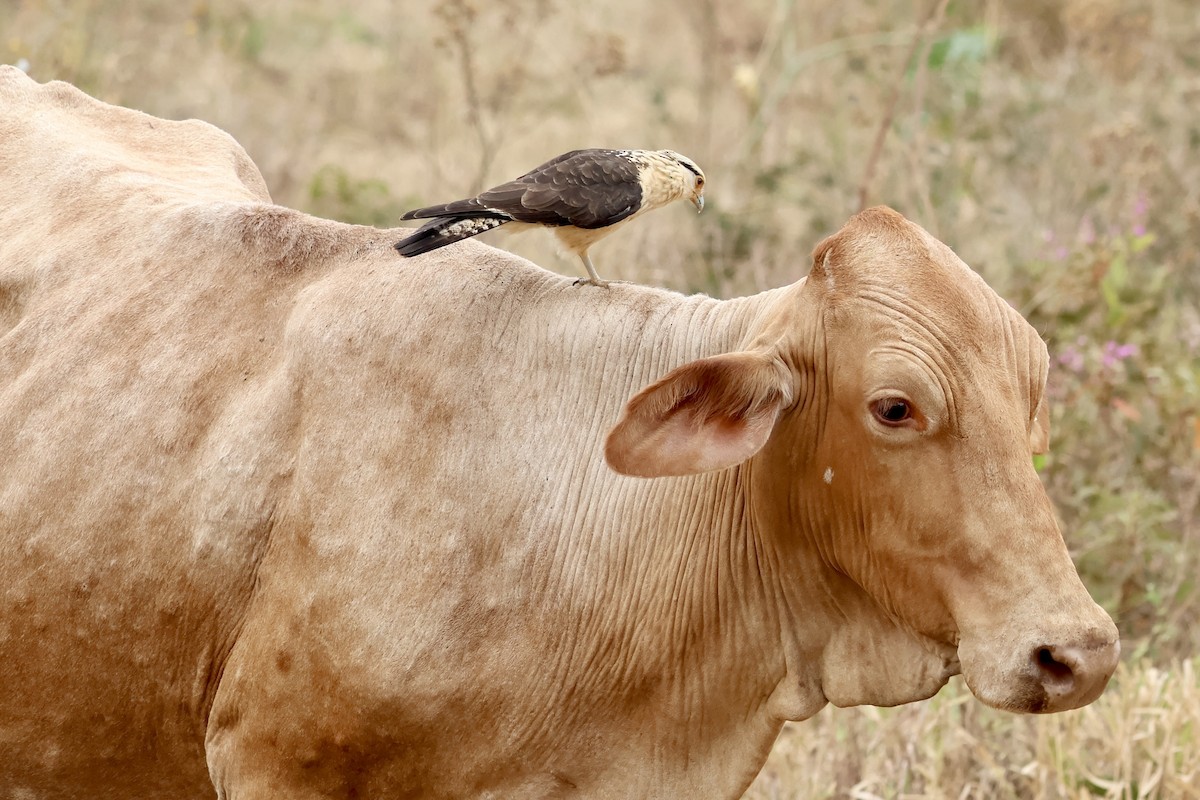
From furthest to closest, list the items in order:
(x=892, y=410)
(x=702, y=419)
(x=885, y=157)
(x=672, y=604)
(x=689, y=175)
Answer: (x=885, y=157)
(x=689, y=175)
(x=672, y=604)
(x=702, y=419)
(x=892, y=410)

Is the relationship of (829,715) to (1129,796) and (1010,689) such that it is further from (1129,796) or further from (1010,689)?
(1010,689)

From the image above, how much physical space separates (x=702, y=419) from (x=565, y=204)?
33.1 inches

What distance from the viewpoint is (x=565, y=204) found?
346 centimetres

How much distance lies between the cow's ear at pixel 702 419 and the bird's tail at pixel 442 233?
2.30 ft

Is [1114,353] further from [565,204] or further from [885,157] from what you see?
[565,204]

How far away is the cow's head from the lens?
8.68 ft

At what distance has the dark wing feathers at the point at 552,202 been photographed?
3264 mm

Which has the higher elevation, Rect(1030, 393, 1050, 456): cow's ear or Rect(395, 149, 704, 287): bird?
Rect(395, 149, 704, 287): bird

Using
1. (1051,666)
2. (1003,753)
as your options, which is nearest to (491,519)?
(1051,666)

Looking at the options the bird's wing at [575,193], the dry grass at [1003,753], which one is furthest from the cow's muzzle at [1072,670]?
the dry grass at [1003,753]

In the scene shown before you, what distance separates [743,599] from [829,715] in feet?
7.77

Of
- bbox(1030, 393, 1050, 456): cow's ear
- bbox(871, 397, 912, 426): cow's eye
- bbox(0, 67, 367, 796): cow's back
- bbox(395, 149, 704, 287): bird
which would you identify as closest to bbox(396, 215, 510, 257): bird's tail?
bbox(395, 149, 704, 287): bird

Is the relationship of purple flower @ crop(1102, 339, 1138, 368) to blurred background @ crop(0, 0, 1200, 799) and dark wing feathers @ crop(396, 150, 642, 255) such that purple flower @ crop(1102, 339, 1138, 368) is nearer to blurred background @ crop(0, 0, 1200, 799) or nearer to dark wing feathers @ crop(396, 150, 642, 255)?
blurred background @ crop(0, 0, 1200, 799)

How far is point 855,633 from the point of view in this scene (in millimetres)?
3000
